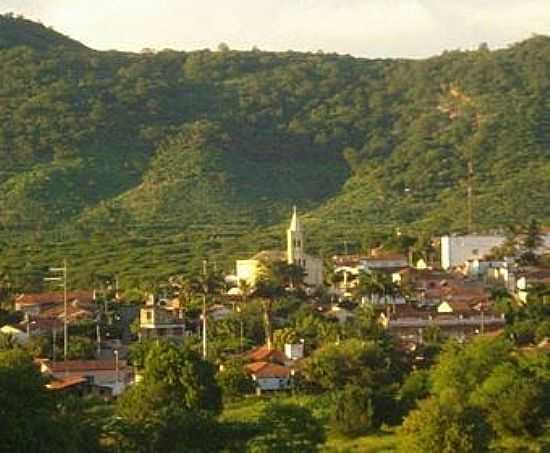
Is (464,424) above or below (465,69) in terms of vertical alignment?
below

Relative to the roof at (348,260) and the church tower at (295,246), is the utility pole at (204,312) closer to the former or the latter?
the church tower at (295,246)

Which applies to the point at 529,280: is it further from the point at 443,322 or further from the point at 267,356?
the point at 267,356

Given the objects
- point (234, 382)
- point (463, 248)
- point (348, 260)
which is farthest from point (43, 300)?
point (463, 248)

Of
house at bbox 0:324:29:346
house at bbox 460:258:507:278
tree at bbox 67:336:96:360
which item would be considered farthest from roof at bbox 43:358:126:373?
house at bbox 460:258:507:278

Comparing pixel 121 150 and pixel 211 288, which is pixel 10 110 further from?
pixel 211 288

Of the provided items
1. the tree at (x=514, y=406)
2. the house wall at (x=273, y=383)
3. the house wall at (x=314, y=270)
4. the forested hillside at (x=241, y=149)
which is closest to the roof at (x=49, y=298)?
the forested hillside at (x=241, y=149)

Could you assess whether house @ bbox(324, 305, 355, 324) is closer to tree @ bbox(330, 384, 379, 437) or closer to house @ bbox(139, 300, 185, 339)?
house @ bbox(139, 300, 185, 339)

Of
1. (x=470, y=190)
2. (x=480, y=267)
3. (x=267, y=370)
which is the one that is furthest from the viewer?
(x=470, y=190)

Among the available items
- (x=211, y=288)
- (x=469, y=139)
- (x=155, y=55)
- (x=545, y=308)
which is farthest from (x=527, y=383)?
(x=155, y=55)
